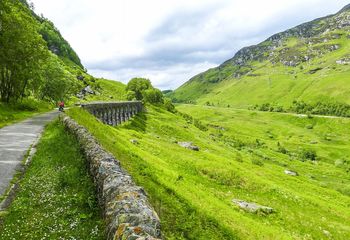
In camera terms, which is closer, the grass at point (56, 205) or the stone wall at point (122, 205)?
the stone wall at point (122, 205)

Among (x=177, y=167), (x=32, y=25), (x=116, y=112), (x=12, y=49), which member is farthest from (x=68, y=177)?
(x=116, y=112)

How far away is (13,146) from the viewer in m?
33.3

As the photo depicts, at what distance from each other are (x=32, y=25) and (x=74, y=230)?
7443 cm

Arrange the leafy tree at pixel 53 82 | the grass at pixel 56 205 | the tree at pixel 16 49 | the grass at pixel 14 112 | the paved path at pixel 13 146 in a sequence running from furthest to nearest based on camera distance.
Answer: the leafy tree at pixel 53 82 < the tree at pixel 16 49 < the grass at pixel 14 112 < the paved path at pixel 13 146 < the grass at pixel 56 205

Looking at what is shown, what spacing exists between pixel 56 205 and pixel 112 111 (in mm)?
78655

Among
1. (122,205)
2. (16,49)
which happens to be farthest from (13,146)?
(16,49)

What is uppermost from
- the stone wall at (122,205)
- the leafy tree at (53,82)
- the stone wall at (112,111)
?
the leafy tree at (53,82)

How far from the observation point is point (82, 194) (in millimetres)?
17641

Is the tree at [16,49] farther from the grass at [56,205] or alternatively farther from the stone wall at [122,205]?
the stone wall at [122,205]

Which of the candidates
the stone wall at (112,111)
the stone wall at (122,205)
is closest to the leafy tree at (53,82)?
the stone wall at (112,111)

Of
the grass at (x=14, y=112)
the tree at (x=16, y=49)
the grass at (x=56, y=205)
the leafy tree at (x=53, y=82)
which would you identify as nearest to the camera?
the grass at (x=56, y=205)

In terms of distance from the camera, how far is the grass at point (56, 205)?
1430cm

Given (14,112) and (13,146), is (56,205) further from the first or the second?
(14,112)

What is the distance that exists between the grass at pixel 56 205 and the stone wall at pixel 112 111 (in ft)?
163
